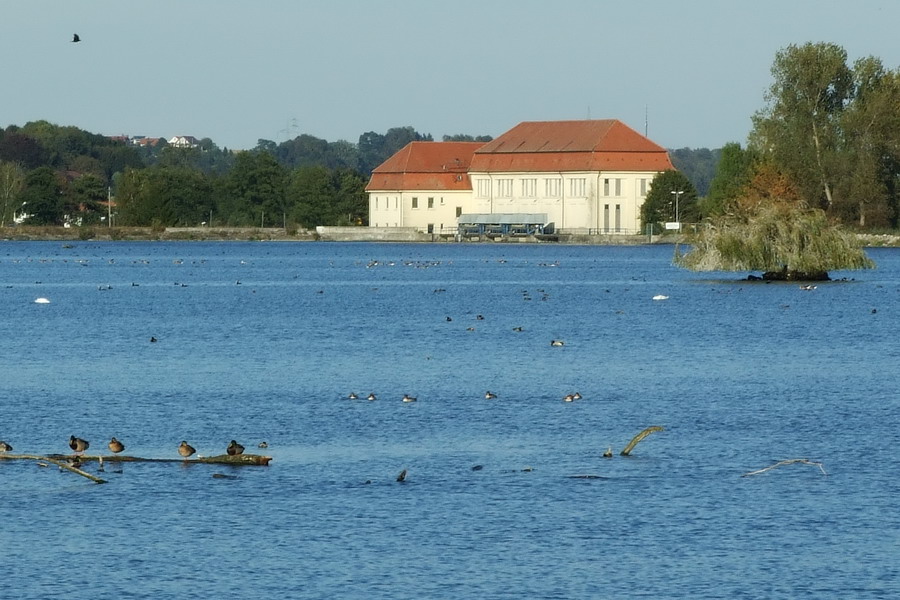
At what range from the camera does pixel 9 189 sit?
193 m

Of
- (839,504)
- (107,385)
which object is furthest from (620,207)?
(839,504)

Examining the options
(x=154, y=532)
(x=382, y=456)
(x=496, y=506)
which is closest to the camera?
(x=154, y=532)

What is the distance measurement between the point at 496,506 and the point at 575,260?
115 meters

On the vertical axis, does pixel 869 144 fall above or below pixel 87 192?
above

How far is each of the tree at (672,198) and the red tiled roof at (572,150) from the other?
1264cm

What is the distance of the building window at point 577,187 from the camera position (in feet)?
609

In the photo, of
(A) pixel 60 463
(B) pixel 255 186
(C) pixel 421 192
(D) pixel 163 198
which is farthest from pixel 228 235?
(A) pixel 60 463

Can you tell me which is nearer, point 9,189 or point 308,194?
point 9,189

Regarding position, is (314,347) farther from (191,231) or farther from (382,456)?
(191,231)

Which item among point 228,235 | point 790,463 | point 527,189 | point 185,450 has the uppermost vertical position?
point 527,189

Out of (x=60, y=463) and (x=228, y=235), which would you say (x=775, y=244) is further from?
(x=228, y=235)

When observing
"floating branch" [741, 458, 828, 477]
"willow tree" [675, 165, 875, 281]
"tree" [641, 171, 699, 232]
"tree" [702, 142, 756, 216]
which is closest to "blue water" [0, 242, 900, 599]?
"floating branch" [741, 458, 828, 477]

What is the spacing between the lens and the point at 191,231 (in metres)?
193

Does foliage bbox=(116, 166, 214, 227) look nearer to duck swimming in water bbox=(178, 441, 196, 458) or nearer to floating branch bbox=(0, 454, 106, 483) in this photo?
duck swimming in water bbox=(178, 441, 196, 458)
